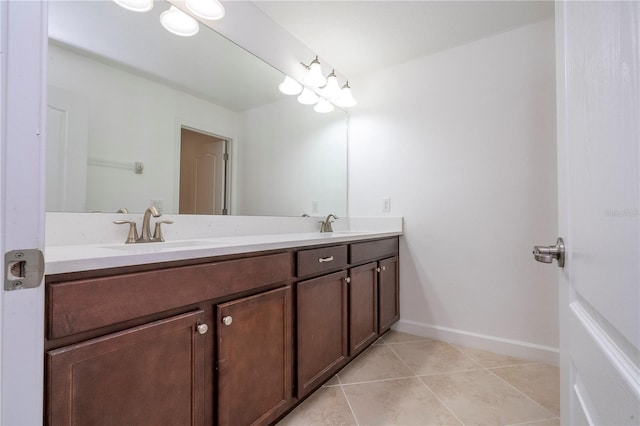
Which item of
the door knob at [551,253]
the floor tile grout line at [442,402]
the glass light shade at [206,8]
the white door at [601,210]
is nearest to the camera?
the white door at [601,210]

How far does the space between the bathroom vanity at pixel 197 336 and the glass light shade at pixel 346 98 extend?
1461 mm

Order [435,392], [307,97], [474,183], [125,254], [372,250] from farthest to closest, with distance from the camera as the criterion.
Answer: [307,97] → [474,183] → [372,250] → [435,392] → [125,254]

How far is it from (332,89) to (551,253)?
2076 mm

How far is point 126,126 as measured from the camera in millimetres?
1270

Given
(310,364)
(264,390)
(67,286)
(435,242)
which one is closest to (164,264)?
(67,286)

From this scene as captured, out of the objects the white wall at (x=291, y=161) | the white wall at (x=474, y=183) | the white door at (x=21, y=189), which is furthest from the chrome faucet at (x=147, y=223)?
the white wall at (x=474, y=183)

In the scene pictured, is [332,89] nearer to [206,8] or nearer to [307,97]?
[307,97]

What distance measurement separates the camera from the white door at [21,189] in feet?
1.23

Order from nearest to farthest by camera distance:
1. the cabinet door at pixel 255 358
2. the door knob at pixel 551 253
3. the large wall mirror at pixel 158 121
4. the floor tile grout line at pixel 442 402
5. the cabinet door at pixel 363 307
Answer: the door knob at pixel 551 253
the cabinet door at pixel 255 358
the large wall mirror at pixel 158 121
the floor tile grout line at pixel 442 402
the cabinet door at pixel 363 307

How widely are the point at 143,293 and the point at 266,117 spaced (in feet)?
4.96

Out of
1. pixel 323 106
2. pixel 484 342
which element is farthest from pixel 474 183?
pixel 323 106

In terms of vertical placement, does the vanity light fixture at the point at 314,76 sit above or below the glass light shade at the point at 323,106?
above

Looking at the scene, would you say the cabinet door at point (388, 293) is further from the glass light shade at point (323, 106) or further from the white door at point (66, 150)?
the white door at point (66, 150)

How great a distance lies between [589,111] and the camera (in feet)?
1.39
